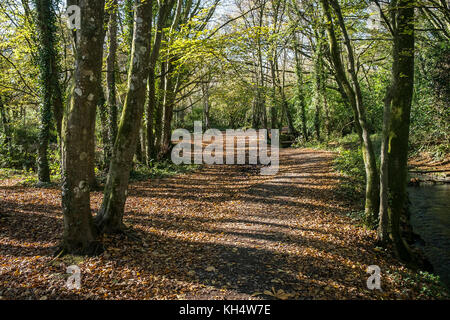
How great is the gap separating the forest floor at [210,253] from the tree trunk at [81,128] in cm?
48

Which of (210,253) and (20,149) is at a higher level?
(20,149)

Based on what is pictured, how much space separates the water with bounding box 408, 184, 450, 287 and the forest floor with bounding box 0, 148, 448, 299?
173 centimetres

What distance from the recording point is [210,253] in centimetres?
504

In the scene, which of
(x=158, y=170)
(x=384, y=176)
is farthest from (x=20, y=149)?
(x=384, y=176)

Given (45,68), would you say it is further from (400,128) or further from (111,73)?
(400,128)

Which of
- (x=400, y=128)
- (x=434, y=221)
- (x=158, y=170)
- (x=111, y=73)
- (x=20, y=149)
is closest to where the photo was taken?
(x=400, y=128)

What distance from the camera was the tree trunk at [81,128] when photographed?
404 centimetres

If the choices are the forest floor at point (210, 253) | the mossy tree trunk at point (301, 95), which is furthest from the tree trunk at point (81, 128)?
the mossy tree trunk at point (301, 95)

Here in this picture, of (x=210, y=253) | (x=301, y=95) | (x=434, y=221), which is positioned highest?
(x=301, y=95)

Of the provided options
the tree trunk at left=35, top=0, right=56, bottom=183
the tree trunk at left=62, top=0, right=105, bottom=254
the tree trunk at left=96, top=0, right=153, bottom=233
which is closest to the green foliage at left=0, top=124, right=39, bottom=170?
the tree trunk at left=35, top=0, right=56, bottom=183

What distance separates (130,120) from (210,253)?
2937 mm

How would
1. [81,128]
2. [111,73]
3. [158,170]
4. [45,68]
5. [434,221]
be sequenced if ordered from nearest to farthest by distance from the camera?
[81,128] → [434,221] → [45,68] → [111,73] → [158,170]

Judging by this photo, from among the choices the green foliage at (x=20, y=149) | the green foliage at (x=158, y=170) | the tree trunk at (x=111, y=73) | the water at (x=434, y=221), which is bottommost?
the water at (x=434, y=221)

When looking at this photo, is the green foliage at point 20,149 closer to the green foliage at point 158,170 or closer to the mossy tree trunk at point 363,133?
the green foliage at point 158,170
